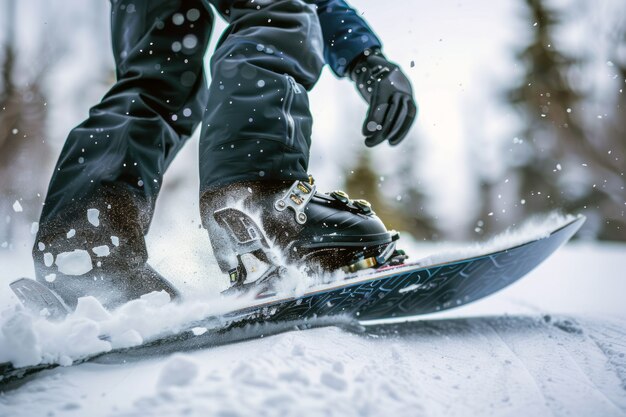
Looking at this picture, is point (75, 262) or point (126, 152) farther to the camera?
point (126, 152)

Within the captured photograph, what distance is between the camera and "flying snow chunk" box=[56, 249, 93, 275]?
95 centimetres

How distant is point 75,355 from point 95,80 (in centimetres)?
1030

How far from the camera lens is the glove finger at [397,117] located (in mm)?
1250

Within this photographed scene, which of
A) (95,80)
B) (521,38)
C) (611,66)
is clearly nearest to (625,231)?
(611,66)

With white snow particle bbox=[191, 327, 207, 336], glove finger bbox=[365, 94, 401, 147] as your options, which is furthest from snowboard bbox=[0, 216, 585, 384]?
glove finger bbox=[365, 94, 401, 147]

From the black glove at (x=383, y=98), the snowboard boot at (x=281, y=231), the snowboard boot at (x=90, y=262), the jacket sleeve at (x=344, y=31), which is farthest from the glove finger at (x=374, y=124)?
the snowboard boot at (x=90, y=262)

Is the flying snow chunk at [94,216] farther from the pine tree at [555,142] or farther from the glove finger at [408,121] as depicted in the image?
the pine tree at [555,142]

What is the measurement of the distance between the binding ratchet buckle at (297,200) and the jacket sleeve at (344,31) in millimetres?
467

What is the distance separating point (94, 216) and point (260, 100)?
16.6 inches

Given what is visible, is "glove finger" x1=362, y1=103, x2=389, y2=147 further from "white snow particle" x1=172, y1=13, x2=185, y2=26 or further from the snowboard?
"white snow particle" x1=172, y1=13, x2=185, y2=26

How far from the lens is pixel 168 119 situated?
1.24 metres

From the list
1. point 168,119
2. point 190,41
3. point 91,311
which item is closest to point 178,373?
point 91,311

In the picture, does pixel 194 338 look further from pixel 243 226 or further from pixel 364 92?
pixel 364 92

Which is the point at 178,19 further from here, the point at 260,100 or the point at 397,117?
the point at 397,117
